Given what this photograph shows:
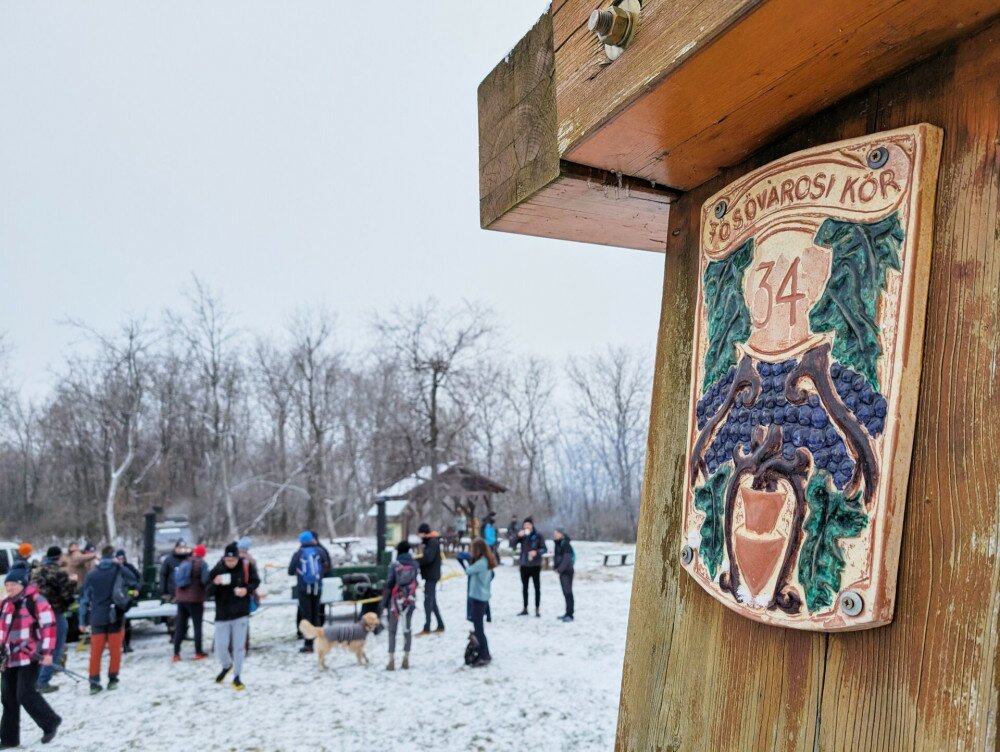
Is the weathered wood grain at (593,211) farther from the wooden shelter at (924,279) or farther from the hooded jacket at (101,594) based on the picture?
the hooded jacket at (101,594)

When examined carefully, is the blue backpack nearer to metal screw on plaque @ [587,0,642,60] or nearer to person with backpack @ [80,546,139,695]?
person with backpack @ [80,546,139,695]

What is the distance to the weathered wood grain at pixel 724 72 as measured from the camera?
39.1 inches

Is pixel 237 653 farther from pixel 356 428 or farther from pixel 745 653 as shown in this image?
pixel 356 428

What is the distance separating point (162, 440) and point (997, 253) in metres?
36.2

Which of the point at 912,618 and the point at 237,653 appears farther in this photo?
the point at 237,653

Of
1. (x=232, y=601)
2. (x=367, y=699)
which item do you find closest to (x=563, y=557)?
(x=367, y=699)

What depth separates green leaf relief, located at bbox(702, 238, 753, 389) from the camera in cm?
139

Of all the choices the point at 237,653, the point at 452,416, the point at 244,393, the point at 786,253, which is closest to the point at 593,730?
the point at 237,653

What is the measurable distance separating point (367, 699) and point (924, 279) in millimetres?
7661

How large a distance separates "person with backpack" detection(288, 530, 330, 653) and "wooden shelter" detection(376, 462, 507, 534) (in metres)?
12.0

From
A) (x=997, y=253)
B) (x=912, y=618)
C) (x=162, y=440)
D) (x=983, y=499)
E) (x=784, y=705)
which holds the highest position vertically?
(x=997, y=253)

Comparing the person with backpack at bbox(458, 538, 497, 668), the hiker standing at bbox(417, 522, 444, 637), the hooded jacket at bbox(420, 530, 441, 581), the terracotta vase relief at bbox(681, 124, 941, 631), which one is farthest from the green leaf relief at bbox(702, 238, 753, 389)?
the hooded jacket at bbox(420, 530, 441, 581)

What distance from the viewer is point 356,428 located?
3344 centimetres

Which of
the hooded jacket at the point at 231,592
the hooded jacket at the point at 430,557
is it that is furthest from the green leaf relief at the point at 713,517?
the hooded jacket at the point at 430,557
